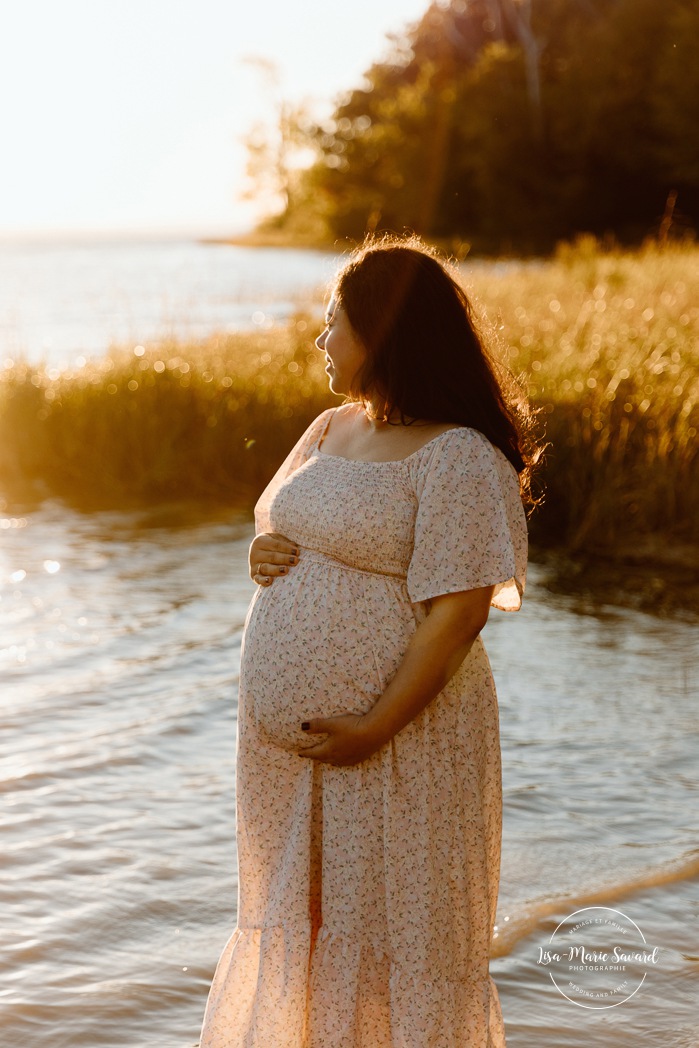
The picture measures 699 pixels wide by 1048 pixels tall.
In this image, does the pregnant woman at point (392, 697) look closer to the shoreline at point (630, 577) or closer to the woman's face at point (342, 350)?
the woman's face at point (342, 350)

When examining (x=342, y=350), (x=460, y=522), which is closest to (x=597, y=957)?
(x=460, y=522)

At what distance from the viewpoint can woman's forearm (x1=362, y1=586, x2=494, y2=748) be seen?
2277 millimetres

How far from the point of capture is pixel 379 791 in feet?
7.79

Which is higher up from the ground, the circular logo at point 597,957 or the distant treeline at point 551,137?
the distant treeline at point 551,137

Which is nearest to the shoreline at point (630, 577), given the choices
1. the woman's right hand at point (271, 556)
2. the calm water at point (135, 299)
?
the calm water at point (135, 299)

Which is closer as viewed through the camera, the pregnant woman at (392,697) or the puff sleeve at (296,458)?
the pregnant woman at (392,697)

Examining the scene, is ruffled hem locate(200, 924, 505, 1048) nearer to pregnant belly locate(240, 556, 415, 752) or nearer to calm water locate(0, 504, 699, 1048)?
pregnant belly locate(240, 556, 415, 752)

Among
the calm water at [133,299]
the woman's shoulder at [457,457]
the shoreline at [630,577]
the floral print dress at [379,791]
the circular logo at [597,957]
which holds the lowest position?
the shoreline at [630,577]

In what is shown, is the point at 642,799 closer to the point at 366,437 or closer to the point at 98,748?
the point at 98,748

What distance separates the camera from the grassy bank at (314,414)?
8281mm

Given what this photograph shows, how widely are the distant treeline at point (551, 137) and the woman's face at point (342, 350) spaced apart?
1371 inches

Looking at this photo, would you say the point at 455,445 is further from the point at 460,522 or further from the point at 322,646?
the point at 322,646

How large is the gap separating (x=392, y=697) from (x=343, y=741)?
0.43ft

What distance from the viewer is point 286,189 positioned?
63625 millimetres
